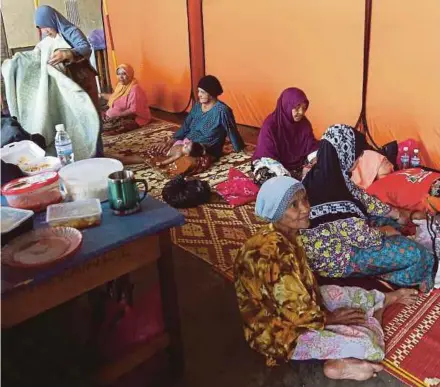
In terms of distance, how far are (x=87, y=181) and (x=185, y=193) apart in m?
1.52

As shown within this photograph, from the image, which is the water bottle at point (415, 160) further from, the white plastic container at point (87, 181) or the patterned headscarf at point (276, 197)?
the white plastic container at point (87, 181)

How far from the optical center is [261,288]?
1591mm

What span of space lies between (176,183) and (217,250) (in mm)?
753

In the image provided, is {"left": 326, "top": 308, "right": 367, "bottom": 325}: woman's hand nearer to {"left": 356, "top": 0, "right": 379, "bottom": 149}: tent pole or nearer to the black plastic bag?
the black plastic bag

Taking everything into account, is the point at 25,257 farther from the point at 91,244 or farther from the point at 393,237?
the point at 393,237

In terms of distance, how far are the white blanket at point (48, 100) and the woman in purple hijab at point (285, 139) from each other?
3.56 ft

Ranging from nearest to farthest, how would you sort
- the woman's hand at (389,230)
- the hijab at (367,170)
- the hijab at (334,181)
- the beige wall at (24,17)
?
the hijab at (334,181), the woman's hand at (389,230), the hijab at (367,170), the beige wall at (24,17)

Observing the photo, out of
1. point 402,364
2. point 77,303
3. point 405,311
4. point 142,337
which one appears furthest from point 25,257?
point 405,311

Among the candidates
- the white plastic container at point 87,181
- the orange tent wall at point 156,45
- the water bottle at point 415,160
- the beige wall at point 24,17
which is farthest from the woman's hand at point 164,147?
the beige wall at point 24,17

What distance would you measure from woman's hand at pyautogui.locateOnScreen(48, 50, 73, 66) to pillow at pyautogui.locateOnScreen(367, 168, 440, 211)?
198 centimetres

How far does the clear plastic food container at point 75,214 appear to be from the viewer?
1.41 m

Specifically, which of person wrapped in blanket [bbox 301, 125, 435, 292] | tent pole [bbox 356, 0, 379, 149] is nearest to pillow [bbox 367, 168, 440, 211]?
person wrapped in blanket [bbox 301, 125, 435, 292]

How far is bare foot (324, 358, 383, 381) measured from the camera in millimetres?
1652

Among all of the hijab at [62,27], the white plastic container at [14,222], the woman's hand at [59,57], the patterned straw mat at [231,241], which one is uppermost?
the hijab at [62,27]
